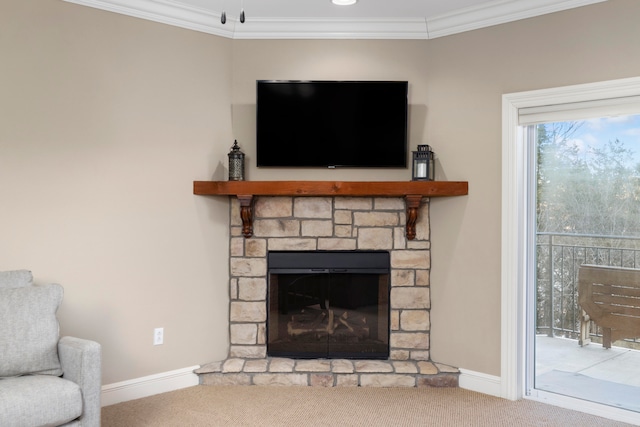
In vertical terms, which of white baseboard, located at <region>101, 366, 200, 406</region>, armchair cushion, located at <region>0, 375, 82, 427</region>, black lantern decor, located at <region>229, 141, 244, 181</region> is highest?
black lantern decor, located at <region>229, 141, 244, 181</region>

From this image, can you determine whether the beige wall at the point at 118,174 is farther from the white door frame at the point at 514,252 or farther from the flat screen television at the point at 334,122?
the white door frame at the point at 514,252

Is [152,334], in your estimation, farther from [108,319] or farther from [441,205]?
[441,205]

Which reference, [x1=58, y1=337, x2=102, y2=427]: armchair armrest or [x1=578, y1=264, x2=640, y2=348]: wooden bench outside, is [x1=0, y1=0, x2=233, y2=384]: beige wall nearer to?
[x1=58, y1=337, x2=102, y2=427]: armchair armrest

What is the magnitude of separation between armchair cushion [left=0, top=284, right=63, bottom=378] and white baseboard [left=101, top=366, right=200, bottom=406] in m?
0.92

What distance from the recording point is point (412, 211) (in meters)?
4.00

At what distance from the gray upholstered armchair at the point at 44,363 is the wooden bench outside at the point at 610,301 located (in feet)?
9.20

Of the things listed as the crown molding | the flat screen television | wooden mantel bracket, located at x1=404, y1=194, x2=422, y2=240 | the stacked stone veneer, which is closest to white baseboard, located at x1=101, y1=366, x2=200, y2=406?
the stacked stone veneer

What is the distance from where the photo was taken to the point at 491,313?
3828mm

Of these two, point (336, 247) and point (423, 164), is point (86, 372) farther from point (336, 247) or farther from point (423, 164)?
point (423, 164)

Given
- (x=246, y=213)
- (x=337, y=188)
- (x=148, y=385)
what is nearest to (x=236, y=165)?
(x=246, y=213)

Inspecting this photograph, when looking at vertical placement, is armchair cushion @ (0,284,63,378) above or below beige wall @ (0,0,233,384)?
below

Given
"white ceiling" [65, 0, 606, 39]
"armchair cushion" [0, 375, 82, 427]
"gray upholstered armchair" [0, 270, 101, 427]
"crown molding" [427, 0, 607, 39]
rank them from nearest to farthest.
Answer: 1. "armchair cushion" [0, 375, 82, 427]
2. "gray upholstered armchair" [0, 270, 101, 427]
3. "crown molding" [427, 0, 607, 39]
4. "white ceiling" [65, 0, 606, 39]

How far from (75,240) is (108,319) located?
1.78ft

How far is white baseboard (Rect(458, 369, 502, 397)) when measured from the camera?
12.4ft
